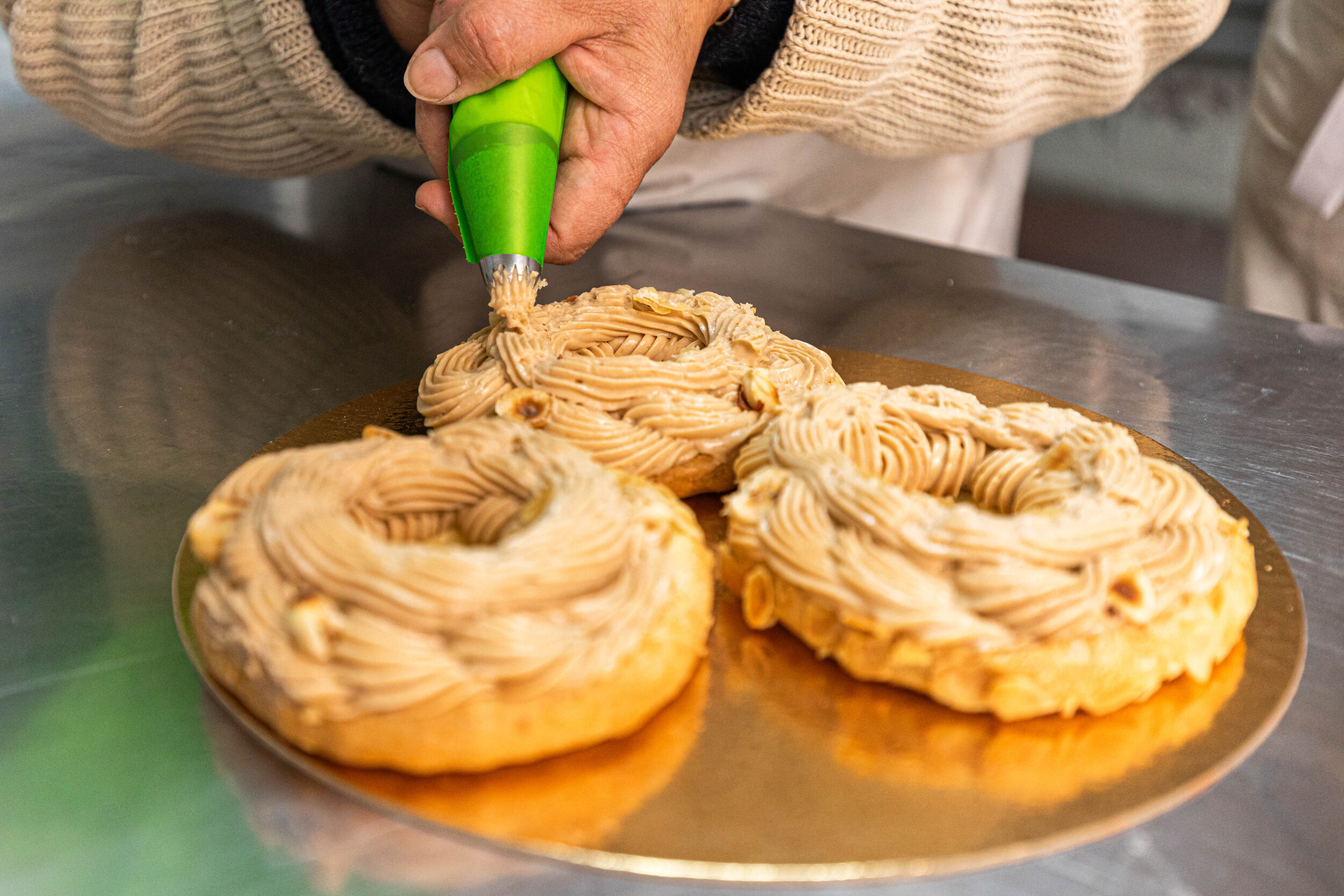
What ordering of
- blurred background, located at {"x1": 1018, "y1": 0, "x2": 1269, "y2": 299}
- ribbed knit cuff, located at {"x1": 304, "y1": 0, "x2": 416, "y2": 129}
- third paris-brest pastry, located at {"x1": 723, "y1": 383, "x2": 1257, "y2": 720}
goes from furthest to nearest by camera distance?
1. blurred background, located at {"x1": 1018, "y1": 0, "x2": 1269, "y2": 299}
2. ribbed knit cuff, located at {"x1": 304, "y1": 0, "x2": 416, "y2": 129}
3. third paris-brest pastry, located at {"x1": 723, "y1": 383, "x2": 1257, "y2": 720}

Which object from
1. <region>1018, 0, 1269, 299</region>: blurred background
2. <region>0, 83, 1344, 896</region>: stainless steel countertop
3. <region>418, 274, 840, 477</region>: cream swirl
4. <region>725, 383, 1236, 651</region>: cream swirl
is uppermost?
<region>725, 383, 1236, 651</region>: cream swirl

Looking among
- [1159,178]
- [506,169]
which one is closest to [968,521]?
[506,169]

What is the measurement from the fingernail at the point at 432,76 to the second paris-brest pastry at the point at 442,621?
1.92ft

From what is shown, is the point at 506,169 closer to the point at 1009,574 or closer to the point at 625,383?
the point at 625,383

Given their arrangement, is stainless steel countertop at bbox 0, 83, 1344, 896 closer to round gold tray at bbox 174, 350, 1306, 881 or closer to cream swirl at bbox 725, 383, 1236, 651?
round gold tray at bbox 174, 350, 1306, 881

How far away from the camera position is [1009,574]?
1153 millimetres

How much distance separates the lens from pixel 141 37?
7.23 ft

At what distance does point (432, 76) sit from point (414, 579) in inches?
31.1

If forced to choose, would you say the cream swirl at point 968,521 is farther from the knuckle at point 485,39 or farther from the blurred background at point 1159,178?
the blurred background at point 1159,178

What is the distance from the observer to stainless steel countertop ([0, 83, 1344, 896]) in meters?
1.02

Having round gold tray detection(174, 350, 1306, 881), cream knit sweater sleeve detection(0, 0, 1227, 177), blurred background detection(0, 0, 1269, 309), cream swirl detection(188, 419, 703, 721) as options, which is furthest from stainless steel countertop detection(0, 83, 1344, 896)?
blurred background detection(0, 0, 1269, 309)

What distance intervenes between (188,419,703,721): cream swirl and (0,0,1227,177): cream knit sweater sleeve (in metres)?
1.13

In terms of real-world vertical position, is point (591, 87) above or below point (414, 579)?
above

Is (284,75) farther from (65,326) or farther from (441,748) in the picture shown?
(441,748)
